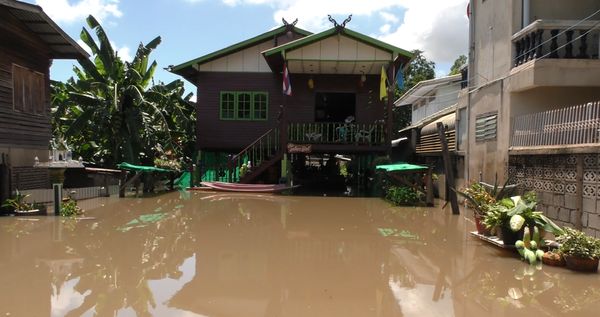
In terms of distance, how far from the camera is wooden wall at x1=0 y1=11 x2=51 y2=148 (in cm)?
1233

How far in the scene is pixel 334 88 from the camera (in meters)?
20.3

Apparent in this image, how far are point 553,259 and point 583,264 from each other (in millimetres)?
403

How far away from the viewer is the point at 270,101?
815 inches

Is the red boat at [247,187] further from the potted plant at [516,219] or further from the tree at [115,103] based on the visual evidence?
the potted plant at [516,219]

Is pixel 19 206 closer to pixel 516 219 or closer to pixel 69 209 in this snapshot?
pixel 69 209

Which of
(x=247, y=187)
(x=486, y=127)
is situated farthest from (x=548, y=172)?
(x=247, y=187)

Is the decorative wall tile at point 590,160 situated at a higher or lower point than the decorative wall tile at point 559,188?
higher

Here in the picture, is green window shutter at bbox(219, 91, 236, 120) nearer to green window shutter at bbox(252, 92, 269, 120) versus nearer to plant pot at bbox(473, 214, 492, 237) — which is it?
green window shutter at bbox(252, 92, 269, 120)

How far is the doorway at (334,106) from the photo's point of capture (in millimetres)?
22172

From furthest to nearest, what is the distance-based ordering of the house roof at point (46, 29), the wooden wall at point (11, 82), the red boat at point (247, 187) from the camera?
the red boat at point (247, 187), the wooden wall at point (11, 82), the house roof at point (46, 29)

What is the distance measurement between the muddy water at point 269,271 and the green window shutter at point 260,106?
1026 cm

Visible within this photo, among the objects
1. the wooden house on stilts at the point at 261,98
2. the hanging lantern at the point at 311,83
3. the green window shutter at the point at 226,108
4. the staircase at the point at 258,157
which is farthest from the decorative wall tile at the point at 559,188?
the green window shutter at the point at 226,108

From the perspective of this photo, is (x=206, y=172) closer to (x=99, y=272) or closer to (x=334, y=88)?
(x=334, y=88)

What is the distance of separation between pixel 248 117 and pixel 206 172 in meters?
3.15
